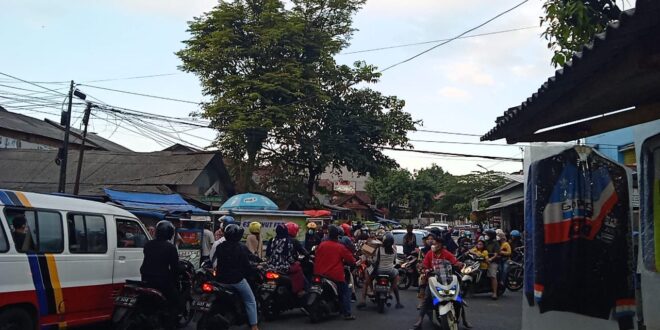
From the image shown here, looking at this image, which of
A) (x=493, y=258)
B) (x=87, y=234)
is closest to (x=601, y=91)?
(x=87, y=234)

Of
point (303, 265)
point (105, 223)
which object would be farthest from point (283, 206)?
point (105, 223)

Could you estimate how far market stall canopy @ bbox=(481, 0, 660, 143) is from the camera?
3.54 m

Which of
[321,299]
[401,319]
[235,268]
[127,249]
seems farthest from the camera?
[401,319]

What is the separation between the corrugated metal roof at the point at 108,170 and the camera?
25484mm

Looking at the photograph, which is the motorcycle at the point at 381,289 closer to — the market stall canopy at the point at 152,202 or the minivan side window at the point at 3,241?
the minivan side window at the point at 3,241

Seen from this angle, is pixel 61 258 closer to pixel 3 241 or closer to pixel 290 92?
pixel 3 241

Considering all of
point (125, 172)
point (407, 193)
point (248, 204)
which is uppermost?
point (407, 193)

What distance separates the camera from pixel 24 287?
6.58 m

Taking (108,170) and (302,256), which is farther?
Answer: (108,170)

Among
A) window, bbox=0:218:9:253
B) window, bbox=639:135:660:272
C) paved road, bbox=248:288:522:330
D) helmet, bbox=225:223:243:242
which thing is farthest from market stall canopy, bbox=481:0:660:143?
window, bbox=0:218:9:253

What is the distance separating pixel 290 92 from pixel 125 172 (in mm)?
8688

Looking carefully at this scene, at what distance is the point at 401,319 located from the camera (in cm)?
1031

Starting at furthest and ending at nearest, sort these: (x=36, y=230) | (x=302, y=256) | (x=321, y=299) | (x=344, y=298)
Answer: (x=302, y=256)
(x=344, y=298)
(x=321, y=299)
(x=36, y=230)

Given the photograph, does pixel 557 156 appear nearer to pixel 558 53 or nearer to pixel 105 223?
pixel 558 53
